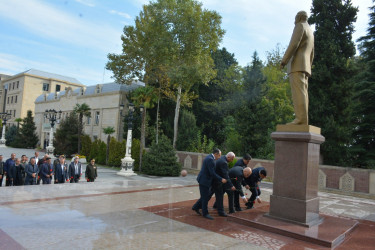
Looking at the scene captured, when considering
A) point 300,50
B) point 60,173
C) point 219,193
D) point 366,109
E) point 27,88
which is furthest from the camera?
point 27,88

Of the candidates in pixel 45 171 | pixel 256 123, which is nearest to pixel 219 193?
pixel 45 171

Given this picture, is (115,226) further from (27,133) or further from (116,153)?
(27,133)

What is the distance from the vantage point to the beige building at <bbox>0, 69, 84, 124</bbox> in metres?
64.8

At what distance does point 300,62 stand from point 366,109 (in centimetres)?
1467

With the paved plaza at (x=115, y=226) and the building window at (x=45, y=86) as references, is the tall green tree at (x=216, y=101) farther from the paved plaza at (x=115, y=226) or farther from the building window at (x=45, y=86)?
the building window at (x=45, y=86)

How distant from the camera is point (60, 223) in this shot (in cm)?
656

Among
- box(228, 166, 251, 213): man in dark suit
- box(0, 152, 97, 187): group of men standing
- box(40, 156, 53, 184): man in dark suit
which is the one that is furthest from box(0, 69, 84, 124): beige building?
box(228, 166, 251, 213): man in dark suit

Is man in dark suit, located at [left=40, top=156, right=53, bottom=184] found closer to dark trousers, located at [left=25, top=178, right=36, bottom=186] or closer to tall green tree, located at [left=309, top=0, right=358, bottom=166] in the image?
dark trousers, located at [left=25, top=178, right=36, bottom=186]

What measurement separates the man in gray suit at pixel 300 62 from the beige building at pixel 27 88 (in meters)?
65.1

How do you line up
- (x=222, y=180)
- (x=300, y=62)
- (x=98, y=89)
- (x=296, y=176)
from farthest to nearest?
(x=98, y=89) < (x=300, y=62) < (x=222, y=180) < (x=296, y=176)

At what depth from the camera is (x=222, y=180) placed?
7.40 m

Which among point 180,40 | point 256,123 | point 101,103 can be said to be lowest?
point 256,123

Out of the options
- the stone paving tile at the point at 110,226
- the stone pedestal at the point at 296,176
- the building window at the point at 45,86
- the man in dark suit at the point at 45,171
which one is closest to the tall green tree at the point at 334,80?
the stone paving tile at the point at 110,226

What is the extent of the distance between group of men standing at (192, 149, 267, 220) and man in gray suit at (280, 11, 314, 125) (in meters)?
2.04
